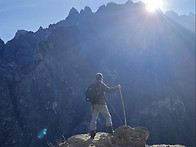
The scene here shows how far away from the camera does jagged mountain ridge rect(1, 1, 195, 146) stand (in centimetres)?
8325

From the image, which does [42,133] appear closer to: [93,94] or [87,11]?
[87,11]

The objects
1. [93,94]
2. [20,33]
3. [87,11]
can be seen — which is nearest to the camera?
[93,94]

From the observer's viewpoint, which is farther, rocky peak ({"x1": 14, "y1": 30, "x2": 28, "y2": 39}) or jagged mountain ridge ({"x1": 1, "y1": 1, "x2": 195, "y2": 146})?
rocky peak ({"x1": 14, "y1": 30, "x2": 28, "y2": 39})

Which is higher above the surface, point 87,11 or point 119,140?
point 87,11

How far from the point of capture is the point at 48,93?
95.0 meters

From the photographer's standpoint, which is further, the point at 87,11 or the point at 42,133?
the point at 87,11

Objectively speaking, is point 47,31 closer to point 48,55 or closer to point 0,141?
point 48,55

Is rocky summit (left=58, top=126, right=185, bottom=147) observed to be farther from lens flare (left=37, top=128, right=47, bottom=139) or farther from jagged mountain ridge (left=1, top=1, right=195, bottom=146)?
lens flare (left=37, top=128, right=47, bottom=139)

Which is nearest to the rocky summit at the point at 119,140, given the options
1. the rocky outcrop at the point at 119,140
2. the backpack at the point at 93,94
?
the rocky outcrop at the point at 119,140

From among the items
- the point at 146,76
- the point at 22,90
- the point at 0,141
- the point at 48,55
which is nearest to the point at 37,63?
the point at 48,55

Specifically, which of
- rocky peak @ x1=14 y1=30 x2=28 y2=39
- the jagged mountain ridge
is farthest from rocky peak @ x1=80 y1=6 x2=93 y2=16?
rocky peak @ x1=14 y1=30 x2=28 y2=39

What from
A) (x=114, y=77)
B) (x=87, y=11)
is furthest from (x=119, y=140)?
(x=87, y=11)

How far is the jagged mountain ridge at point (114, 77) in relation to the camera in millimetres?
83250

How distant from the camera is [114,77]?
320 ft
